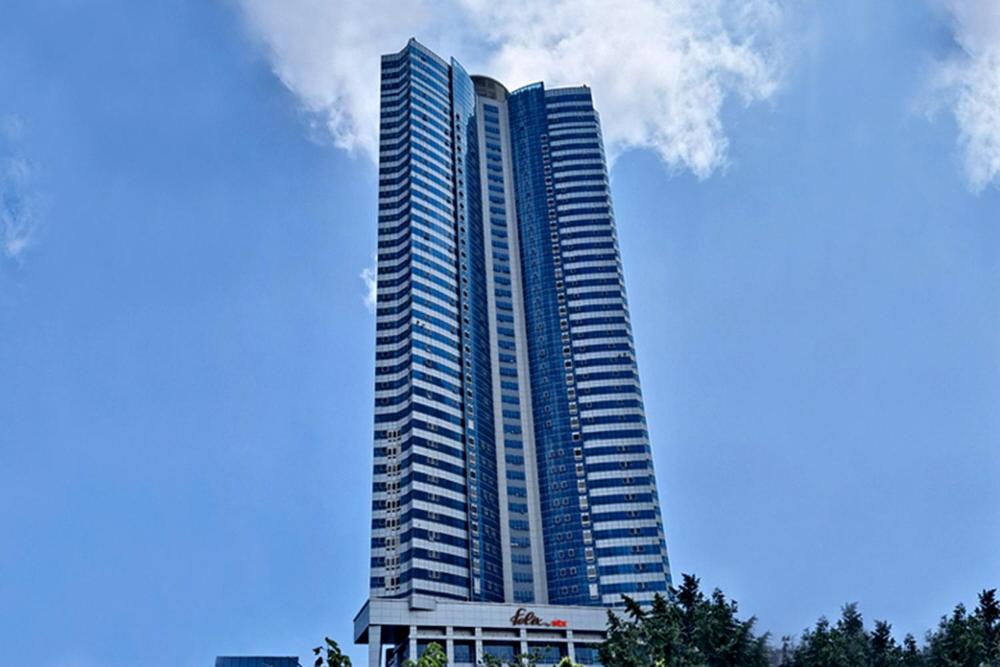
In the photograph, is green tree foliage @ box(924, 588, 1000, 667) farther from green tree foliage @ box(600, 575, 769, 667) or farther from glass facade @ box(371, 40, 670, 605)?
glass facade @ box(371, 40, 670, 605)

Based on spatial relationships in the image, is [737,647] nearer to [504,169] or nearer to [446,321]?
[446,321]

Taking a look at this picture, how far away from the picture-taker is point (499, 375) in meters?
175

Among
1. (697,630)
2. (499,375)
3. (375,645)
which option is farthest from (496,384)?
(697,630)

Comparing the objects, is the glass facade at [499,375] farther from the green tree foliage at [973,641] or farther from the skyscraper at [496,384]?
the green tree foliage at [973,641]

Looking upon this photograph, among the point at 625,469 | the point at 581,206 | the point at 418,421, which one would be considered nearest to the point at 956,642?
the point at 625,469

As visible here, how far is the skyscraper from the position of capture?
148250mm

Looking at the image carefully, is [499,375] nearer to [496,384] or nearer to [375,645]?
[496,384]

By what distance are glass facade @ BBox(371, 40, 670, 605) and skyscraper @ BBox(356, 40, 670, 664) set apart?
304 mm

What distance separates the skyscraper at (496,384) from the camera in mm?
148250

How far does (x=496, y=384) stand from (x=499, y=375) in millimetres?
2092

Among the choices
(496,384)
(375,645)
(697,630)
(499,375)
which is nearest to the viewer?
(697,630)

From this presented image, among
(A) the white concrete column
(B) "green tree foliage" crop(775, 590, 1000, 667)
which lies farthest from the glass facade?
(B) "green tree foliage" crop(775, 590, 1000, 667)

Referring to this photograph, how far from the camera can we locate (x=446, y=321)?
167 m

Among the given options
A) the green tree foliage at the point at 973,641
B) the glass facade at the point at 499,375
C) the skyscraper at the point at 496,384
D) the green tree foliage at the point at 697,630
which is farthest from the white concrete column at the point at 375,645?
the green tree foliage at the point at 973,641
